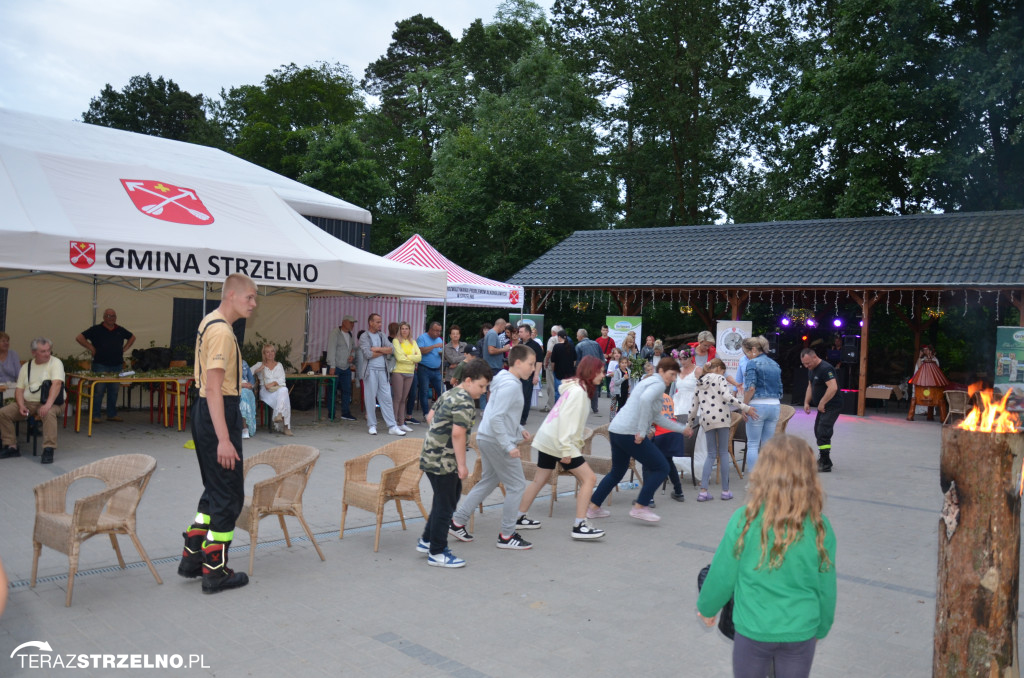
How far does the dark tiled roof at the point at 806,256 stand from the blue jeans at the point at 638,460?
12112mm

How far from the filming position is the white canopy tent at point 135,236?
31.0 ft

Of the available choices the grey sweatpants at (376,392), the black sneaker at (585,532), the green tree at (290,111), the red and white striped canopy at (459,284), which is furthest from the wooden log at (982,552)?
the green tree at (290,111)

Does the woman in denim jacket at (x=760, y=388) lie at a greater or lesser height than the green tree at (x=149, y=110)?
lesser

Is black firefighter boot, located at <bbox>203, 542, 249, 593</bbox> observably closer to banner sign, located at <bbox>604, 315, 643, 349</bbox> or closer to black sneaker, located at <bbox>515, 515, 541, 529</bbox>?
black sneaker, located at <bbox>515, 515, 541, 529</bbox>

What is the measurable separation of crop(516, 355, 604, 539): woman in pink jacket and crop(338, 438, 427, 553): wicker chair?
3.27 ft

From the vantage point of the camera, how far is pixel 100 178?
1100 cm

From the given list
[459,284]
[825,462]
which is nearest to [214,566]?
[825,462]

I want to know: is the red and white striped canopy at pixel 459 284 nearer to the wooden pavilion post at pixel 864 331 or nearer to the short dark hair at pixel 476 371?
the wooden pavilion post at pixel 864 331

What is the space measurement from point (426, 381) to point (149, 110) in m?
44.9

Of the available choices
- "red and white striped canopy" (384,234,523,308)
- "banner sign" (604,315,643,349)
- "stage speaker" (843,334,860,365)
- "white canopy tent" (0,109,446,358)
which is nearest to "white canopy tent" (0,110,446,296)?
"white canopy tent" (0,109,446,358)

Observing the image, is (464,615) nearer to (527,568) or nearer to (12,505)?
(527,568)

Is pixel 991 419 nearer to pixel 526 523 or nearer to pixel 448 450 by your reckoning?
pixel 448 450

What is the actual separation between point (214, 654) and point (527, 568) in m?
2.40

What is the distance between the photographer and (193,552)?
5074mm
